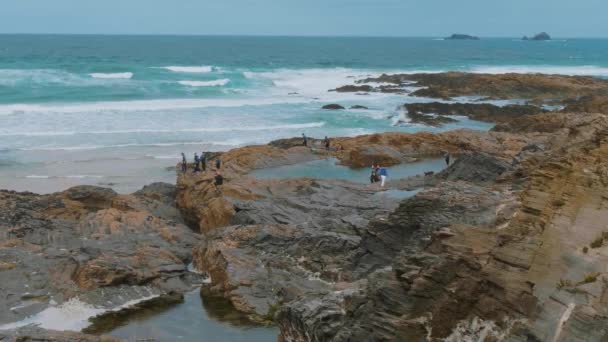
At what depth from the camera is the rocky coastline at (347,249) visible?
8.12m

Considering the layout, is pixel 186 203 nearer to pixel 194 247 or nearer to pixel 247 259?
pixel 194 247

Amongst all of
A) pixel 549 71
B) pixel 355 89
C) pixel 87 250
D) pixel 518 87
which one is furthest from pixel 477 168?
pixel 549 71

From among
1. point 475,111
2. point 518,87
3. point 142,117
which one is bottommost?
point 142,117

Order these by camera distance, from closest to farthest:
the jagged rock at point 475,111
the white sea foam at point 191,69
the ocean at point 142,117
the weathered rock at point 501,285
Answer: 1. the weathered rock at point 501,285
2. the ocean at point 142,117
3. the jagged rock at point 475,111
4. the white sea foam at point 191,69

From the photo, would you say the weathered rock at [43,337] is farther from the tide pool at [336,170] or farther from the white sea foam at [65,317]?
the tide pool at [336,170]

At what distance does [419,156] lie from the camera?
32656mm

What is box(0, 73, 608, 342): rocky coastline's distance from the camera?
26.7 ft

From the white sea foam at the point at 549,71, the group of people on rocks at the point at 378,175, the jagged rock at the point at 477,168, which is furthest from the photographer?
the white sea foam at the point at 549,71

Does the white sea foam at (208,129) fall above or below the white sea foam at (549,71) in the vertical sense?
below

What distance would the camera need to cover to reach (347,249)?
610 inches

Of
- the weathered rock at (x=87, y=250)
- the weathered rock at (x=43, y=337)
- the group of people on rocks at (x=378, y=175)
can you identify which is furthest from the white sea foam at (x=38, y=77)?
the weathered rock at (x=43, y=337)

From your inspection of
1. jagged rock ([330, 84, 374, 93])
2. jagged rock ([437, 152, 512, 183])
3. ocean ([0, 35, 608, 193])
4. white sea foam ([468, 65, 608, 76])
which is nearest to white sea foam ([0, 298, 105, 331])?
jagged rock ([437, 152, 512, 183])

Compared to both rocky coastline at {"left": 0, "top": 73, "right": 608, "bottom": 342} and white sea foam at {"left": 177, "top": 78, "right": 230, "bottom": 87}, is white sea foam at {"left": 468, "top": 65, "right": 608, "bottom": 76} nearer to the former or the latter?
white sea foam at {"left": 177, "top": 78, "right": 230, "bottom": 87}

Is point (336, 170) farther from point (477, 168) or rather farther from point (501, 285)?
point (501, 285)
